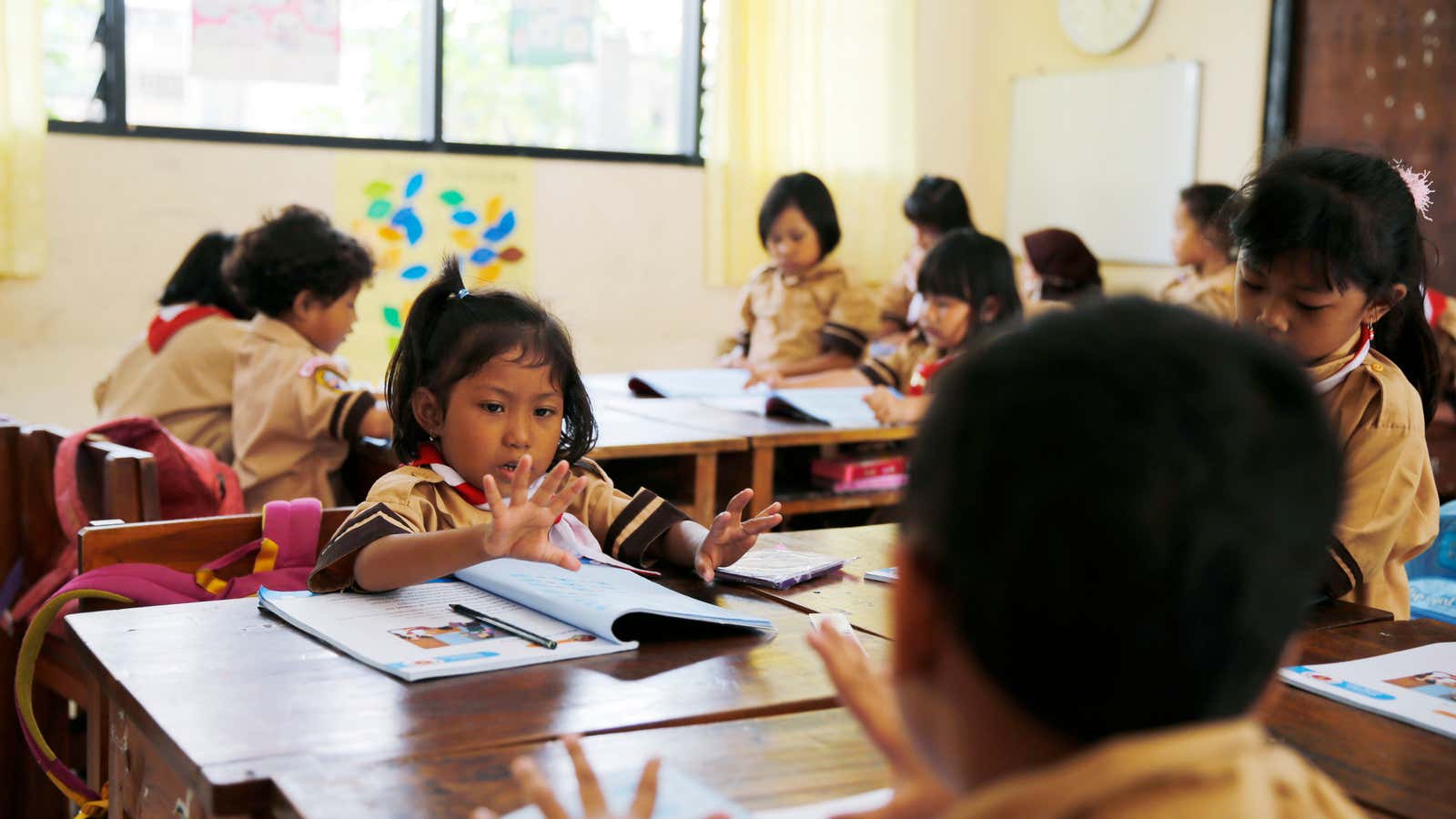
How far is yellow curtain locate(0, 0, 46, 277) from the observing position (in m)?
4.18

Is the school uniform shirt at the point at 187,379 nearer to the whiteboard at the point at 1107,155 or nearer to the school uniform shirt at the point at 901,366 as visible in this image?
the school uniform shirt at the point at 901,366

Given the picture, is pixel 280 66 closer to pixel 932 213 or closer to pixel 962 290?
pixel 932 213

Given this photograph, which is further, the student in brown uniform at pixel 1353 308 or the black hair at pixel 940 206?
the black hair at pixel 940 206

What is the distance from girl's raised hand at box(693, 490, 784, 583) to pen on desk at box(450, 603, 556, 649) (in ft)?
1.00

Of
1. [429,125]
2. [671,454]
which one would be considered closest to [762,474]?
[671,454]

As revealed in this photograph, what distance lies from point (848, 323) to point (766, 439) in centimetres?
165

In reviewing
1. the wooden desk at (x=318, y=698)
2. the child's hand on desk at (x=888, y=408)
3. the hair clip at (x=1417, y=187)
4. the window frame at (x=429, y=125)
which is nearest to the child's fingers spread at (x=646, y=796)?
the wooden desk at (x=318, y=698)

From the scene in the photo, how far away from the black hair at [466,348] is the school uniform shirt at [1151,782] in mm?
1181

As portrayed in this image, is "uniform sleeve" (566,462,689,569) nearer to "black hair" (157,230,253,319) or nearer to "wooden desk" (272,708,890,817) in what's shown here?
"wooden desk" (272,708,890,817)

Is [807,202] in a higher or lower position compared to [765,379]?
higher

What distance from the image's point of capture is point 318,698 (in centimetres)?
109

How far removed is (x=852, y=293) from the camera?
4.52 meters

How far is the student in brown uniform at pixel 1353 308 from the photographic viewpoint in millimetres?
1570

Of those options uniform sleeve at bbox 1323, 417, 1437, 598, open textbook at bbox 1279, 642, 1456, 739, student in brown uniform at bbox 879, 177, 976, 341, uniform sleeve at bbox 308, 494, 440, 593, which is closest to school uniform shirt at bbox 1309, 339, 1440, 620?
uniform sleeve at bbox 1323, 417, 1437, 598
